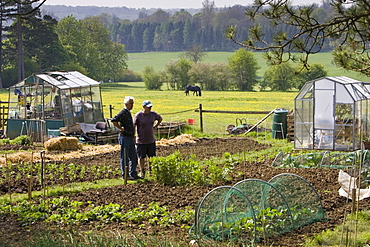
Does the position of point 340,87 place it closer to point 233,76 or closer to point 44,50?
point 233,76

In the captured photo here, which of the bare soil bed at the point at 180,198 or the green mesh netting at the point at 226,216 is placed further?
the bare soil bed at the point at 180,198

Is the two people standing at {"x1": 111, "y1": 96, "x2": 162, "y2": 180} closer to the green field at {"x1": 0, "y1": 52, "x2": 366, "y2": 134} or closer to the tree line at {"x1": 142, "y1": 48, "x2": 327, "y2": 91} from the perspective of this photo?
the green field at {"x1": 0, "y1": 52, "x2": 366, "y2": 134}

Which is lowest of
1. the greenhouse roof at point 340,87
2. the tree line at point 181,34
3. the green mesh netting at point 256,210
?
the green mesh netting at point 256,210

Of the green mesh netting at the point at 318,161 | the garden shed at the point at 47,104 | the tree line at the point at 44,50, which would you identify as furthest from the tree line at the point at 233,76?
the green mesh netting at the point at 318,161

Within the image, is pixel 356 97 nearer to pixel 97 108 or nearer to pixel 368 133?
pixel 368 133

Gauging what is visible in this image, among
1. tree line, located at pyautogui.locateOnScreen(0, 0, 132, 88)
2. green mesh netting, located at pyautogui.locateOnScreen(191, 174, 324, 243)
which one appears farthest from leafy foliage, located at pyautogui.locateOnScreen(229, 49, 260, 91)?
green mesh netting, located at pyautogui.locateOnScreen(191, 174, 324, 243)

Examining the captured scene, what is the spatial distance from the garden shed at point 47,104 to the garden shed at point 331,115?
9000mm

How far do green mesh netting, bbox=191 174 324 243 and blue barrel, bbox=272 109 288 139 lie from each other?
12.3m

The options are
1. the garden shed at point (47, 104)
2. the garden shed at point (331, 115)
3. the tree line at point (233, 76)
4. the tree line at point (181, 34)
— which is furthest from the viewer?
the tree line at point (181, 34)

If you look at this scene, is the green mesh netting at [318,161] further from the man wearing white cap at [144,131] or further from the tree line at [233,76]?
the tree line at [233,76]

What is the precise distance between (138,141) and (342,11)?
16.0 feet

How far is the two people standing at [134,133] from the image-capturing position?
35.6 feet

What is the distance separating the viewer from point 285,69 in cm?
6134

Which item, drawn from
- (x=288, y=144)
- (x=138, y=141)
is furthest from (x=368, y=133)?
(x=138, y=141)
